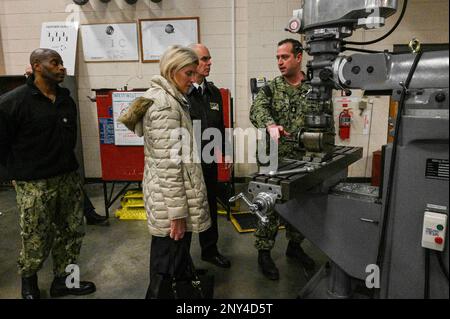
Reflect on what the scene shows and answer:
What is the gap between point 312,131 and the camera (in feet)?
4.32

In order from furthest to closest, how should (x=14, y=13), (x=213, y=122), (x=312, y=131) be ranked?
(x=14, y=13), (x=213, y=122), (x=312, y=131)

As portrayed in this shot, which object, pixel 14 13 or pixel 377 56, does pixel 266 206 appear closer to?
pixel 377 56

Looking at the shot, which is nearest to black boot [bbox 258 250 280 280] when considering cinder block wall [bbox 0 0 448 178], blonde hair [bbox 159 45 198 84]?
blonde hair [bbox 159 45 198 84]

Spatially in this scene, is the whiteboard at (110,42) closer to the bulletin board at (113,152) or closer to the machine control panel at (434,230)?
the bulletin board at (113,152)

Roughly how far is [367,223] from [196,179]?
78cm

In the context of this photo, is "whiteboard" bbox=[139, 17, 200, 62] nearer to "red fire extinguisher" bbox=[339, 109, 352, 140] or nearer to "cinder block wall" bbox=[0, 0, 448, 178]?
"cinder block wall" bbox=[0, 0, 448, 178]

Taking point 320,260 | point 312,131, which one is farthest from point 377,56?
point 320,260

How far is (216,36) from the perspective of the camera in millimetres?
3826

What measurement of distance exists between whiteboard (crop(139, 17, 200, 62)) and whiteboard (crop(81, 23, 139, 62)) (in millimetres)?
125

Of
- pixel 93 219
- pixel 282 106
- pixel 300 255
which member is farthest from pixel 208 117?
pixel 93 219

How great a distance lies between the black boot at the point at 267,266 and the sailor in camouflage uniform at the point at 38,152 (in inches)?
50.7

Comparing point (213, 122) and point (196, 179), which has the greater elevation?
point (213, 122)

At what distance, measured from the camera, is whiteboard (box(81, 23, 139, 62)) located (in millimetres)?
3855

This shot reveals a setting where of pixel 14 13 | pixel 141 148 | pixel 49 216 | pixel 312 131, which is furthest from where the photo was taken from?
pixel 14 13
